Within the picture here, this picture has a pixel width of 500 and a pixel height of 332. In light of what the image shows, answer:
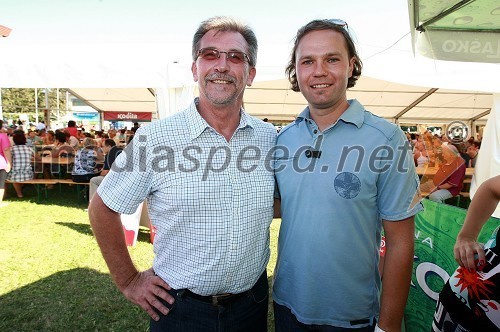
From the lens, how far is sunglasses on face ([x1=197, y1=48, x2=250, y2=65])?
1.91 meters

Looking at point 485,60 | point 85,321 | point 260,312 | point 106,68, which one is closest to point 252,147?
point 260,312

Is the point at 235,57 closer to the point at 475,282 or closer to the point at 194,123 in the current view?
the point at 194,123

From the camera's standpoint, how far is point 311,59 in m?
1.76

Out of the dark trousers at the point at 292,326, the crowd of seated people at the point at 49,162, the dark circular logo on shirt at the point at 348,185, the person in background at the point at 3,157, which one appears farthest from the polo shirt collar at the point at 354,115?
the crowd of seated people at the point at 49,162

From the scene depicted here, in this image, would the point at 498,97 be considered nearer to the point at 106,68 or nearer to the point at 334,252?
the point at 334,252

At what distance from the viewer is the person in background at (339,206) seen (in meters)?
1.59

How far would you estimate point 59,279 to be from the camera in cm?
461

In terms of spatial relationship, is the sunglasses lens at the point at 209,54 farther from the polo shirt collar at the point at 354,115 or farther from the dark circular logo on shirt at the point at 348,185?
the dark circular logo on shirt at the point at 348,185

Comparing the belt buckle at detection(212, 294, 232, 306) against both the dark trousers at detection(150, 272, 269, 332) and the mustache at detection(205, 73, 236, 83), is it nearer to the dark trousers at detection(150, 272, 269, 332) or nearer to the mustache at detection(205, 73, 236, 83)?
the dark trousers at detection(150, 272, 269, 332)

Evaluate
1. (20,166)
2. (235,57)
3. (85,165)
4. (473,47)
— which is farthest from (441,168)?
(20,166)

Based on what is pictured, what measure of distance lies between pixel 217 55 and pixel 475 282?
168 centimetres

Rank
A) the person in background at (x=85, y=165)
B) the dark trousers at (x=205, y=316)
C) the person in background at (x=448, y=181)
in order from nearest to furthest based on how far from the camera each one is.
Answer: the dark trousers at (x=205, y=316) < the person in background at (x=448, y=181) < the person in background at (x=85, y=165)

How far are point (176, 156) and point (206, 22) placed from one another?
770mm

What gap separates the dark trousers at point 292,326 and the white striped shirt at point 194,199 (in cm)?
22
